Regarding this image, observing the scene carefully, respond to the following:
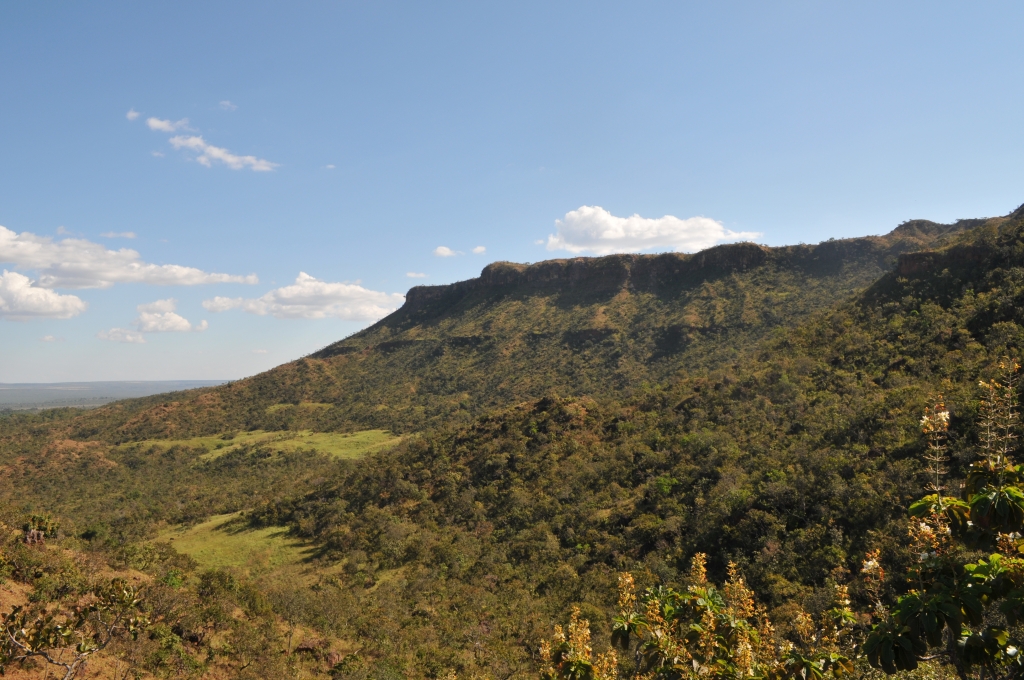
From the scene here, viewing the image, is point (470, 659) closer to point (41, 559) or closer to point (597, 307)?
point (41, 559)

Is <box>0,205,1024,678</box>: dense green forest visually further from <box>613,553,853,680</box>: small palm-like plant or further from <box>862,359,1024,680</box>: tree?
<box>862,359,1024,680</box>: tree

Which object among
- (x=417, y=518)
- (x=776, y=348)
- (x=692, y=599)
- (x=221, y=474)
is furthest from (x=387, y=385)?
(x=692, y=599)

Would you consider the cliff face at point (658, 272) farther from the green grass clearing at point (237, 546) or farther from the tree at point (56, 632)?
the tree at point (56, 632)

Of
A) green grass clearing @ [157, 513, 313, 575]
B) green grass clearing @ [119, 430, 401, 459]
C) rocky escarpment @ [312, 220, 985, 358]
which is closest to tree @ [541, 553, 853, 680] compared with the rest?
green grass clearing @ [157, 513, 313, 575]

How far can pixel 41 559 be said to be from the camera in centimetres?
1623

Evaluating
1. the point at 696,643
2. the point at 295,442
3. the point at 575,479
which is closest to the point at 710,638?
the point at 696,643

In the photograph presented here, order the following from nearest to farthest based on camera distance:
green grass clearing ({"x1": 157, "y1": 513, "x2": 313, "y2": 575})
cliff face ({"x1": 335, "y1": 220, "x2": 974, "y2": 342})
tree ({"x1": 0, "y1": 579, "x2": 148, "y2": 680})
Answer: tree ({"x1": 0, "y1": 579, "x2": 148, "y2": 680}) → green grass clearing ({"x1": 157, "y1": 513, "x2": 313, "y2": 575}) → cliff face ({"x1": 335, "y1": 220, "x2": 974, "y2": 342})

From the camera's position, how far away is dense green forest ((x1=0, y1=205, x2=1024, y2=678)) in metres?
19.9

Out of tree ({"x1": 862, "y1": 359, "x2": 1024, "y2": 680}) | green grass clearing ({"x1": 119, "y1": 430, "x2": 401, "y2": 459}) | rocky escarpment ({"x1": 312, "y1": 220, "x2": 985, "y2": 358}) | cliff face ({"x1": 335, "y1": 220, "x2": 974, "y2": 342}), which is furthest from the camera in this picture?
rocky escarpment ({"x1": 312, "y1": 220, "x2": 985, "y2": 358})

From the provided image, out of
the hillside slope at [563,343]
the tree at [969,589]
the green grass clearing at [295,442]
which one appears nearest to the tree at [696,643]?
the tree at [969,589]

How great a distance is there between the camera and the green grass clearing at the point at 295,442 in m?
60.4

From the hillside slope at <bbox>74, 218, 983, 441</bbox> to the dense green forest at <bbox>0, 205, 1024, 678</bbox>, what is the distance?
2.19 ft

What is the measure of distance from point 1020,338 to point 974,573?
107 ft

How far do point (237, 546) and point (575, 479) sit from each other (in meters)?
25.1
